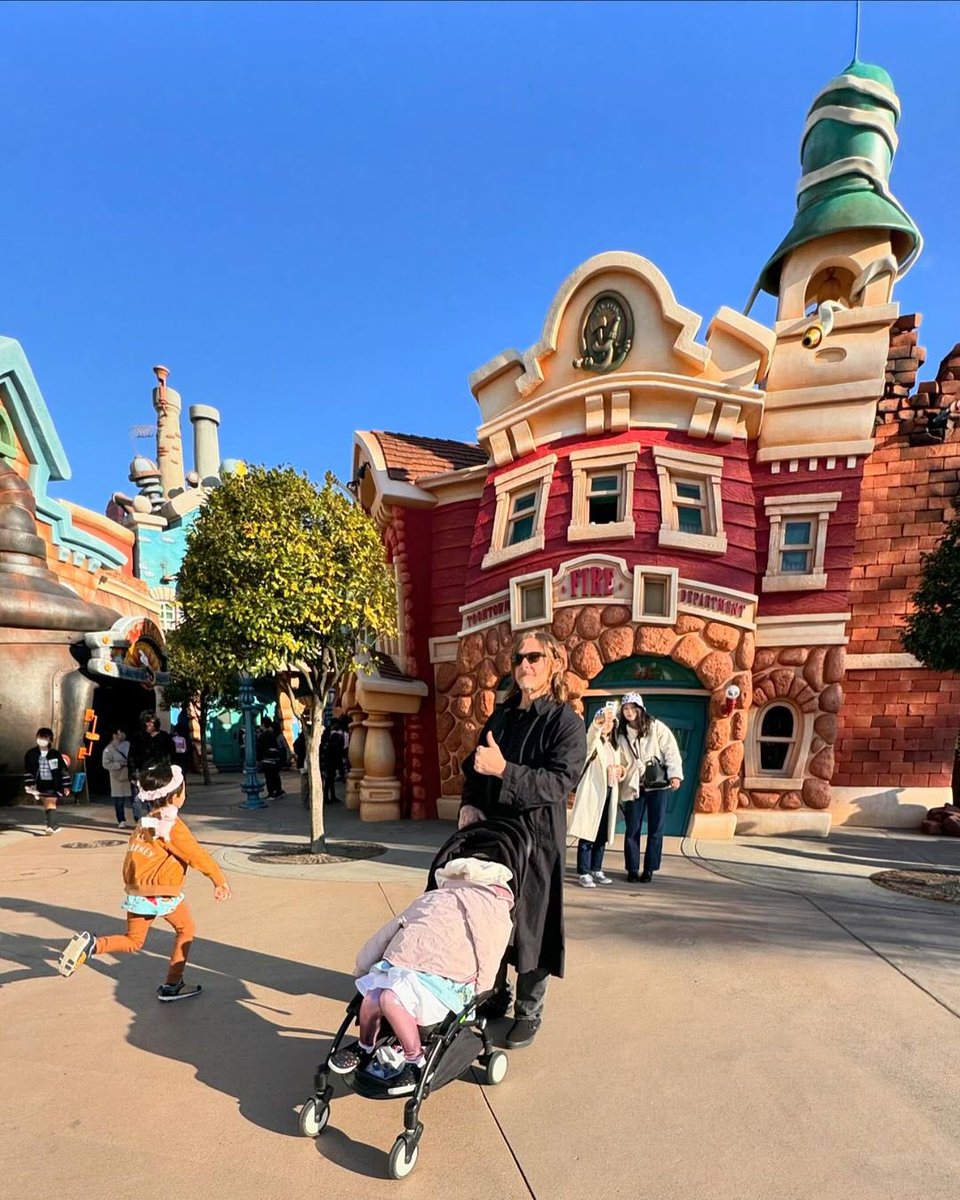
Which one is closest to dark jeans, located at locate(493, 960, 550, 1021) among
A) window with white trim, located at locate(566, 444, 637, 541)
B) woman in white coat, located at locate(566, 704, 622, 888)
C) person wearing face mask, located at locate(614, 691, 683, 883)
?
woman in white coat, located at locate(566, 704, 622, 888)

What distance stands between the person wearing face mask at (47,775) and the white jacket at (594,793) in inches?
309

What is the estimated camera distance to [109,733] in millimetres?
14273

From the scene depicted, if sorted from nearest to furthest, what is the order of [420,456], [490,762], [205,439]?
[490,762] < [420,456] < [205,439]

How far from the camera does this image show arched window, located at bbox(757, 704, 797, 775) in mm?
8789

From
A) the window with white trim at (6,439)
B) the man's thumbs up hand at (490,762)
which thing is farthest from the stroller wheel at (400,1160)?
the window with white trim at (6,439)

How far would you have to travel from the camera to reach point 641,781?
20.7 ft

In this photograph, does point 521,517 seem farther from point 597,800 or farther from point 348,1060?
point 348,1060

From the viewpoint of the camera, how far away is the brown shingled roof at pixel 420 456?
11.3 m

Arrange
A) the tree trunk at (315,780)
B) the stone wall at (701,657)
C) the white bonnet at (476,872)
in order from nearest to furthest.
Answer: the white bonnet at (476,872) → the tree trunk at (315,780) → the stone wall at (701,657)

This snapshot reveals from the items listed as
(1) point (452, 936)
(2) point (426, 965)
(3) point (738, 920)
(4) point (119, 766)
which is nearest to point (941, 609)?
(3) point (738, 920)

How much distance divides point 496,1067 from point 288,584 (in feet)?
17.5

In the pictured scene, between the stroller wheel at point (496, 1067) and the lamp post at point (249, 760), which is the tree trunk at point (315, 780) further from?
the stroller wheel at point (496, 1067)

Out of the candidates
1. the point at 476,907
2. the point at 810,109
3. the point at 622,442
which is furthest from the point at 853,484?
the point at 476,907

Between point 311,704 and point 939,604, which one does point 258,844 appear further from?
point 939,604
